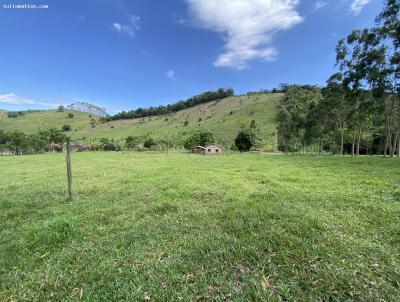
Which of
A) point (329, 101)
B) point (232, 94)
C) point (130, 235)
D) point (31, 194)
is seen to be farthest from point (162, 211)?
point (232, 94)

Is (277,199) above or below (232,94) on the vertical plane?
below

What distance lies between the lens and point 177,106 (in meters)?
141

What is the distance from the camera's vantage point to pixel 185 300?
2.56 metres

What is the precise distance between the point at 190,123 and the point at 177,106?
1748 inches

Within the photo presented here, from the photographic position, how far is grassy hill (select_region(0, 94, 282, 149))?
78.8 metres

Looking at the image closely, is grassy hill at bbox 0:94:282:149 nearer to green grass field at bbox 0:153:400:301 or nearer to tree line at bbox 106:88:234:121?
tree line at bbox 106:88:234:121

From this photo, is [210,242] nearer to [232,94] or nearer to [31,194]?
[31,194]

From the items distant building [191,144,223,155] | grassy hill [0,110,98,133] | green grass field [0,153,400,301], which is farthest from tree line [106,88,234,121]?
green grass field [0,153,400,301]

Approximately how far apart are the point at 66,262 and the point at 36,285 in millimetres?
529

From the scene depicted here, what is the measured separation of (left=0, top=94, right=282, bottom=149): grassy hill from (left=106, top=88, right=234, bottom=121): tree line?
29.0ft

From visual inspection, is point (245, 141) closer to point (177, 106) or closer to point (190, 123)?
point (190, 123)

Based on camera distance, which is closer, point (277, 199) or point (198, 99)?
point (277, 199)

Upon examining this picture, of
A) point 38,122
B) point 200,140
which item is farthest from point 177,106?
point 200,140

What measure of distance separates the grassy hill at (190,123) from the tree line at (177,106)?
8.84m
